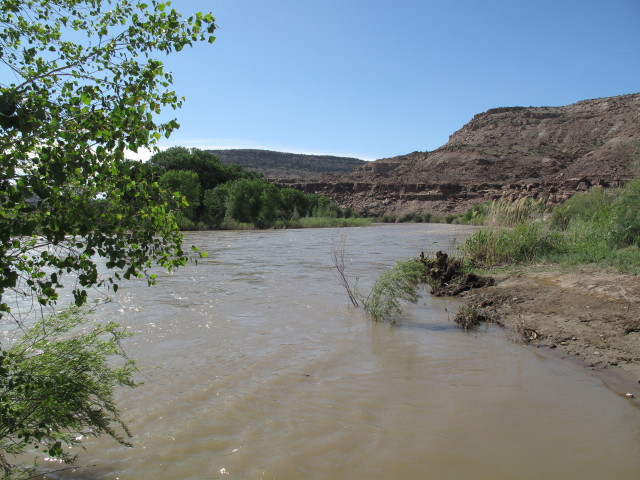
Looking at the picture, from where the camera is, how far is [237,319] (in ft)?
26.6

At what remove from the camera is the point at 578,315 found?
22.0ft

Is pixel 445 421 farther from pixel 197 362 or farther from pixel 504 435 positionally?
pixel 197 362

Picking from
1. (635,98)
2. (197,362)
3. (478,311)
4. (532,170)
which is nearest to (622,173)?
(532,170)

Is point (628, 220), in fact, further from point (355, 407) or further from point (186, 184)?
point (186, 184)

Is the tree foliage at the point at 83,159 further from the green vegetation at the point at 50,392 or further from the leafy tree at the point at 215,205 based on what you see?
the leafy tree at the point at 215,205

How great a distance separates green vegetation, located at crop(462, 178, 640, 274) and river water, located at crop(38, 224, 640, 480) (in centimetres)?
413

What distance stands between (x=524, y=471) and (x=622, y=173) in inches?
2585

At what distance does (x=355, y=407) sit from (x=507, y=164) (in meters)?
84.3

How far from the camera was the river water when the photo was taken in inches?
137

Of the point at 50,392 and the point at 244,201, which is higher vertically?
the point at 244,201

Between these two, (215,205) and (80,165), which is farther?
(215,205)

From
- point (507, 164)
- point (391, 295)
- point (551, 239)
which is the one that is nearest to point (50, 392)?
point (391, 295)

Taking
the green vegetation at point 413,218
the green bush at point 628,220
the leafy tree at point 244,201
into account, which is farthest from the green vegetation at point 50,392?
the green vegetation at point 413,218

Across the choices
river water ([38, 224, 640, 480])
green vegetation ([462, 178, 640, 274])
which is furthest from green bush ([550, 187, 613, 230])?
river water ([38, 224, 640, 480])
